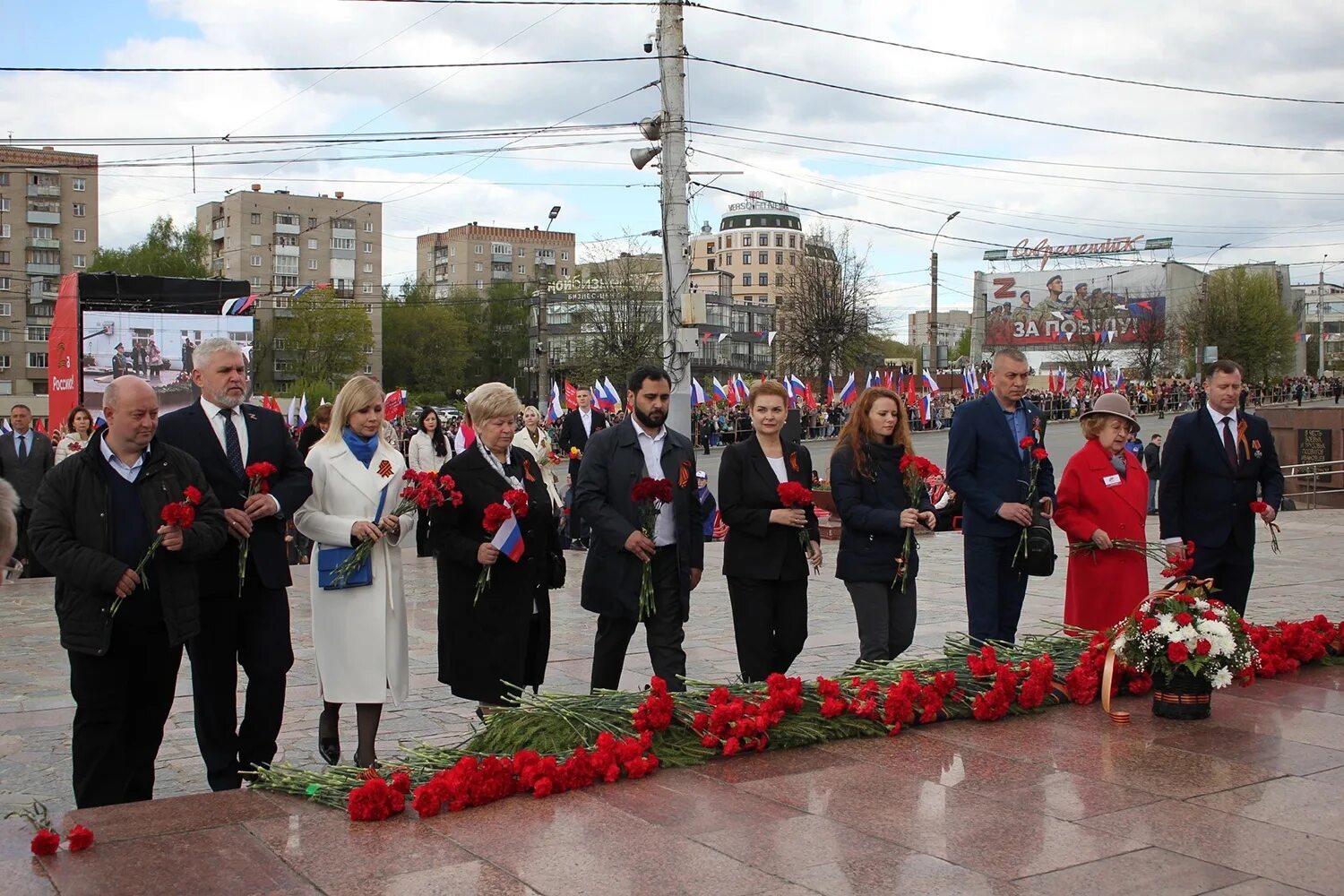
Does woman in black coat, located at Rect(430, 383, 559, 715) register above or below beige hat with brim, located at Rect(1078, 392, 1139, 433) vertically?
below

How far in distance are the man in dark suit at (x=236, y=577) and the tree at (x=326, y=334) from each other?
296ft

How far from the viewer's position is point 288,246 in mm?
113562

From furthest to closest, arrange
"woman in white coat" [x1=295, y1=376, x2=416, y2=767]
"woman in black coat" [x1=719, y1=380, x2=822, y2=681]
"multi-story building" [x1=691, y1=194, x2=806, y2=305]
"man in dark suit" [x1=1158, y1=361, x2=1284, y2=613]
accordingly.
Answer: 1. "multi-story building" [x1=691, y1=194, x2=806, y2=305]
2. "man in dark suit" [x1=1158, y1=361, x2=1284, y2=613]
3. "woman in black coat" [x1=719, y1=380, x2=822, y2=681]
4. "woman in white coat" [x1=295, y1=376, x2=416, y2=767]

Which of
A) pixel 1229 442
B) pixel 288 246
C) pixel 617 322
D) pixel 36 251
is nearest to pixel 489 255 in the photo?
pixel 288 246

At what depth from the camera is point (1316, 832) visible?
14.4 feet

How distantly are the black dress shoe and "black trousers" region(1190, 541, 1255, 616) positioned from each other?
4.91 metres

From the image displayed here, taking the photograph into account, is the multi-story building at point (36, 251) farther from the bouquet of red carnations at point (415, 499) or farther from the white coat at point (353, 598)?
the bouquet of red carnations at point (415, 499)

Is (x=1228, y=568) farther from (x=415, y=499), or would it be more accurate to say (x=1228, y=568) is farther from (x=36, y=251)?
(x=36, y=251)

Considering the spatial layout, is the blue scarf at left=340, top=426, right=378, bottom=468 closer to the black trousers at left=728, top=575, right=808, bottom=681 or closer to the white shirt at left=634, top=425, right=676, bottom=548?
the white shirt at left=634, top=425, right=676, bottom=548

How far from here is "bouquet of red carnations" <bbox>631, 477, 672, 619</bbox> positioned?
243 inches

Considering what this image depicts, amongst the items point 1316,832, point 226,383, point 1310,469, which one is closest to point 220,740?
point 226,383

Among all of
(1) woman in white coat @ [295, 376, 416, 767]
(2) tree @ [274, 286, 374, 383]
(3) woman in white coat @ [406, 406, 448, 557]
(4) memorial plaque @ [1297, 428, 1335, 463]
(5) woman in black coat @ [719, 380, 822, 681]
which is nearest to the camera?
(1) woman in white coat @ [295, 376, 416, 767]

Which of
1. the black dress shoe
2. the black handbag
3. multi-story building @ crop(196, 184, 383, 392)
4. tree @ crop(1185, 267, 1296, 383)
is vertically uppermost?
multi-story building @ crop(196, 184, 383, 392)

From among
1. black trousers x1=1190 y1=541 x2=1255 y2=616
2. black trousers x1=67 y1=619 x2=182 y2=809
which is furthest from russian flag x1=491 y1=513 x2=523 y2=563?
→ black trousers x1=1190 y1=541 x2=1255 y2=616
